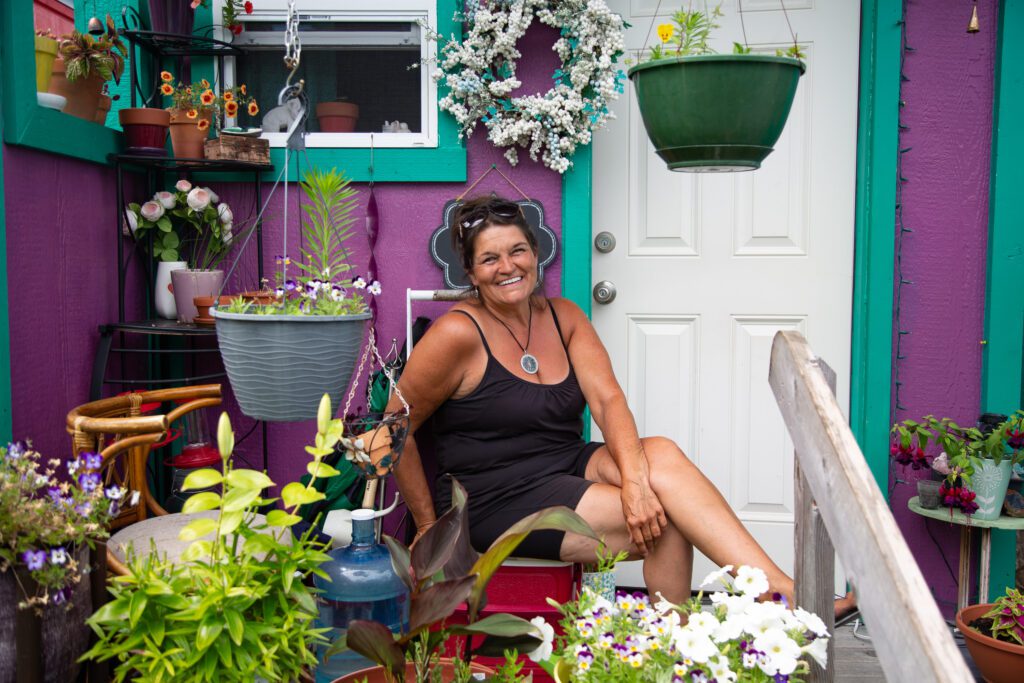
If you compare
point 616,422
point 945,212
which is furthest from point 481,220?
point 945,212

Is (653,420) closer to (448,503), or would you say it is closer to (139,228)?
(448,503)

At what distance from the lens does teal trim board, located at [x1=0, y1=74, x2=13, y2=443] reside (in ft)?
6.74

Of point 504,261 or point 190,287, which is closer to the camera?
point 504,261

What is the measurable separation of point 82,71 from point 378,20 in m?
0.85

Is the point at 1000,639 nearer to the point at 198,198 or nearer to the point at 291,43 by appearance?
the point at 291,43

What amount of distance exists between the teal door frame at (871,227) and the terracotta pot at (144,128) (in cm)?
114

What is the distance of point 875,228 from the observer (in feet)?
9.23

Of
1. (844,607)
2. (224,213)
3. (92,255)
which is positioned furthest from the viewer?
(224,213)

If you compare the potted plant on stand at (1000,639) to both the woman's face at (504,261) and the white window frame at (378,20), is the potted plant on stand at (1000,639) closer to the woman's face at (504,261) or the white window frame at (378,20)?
the woman's face at (504,261)

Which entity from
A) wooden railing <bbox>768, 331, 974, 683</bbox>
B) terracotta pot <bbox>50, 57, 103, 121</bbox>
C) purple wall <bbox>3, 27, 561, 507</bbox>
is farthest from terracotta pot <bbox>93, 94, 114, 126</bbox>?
wooden railing <bbox>768, 331, 974, 683</bbox>

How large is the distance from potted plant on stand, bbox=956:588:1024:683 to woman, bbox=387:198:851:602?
0.82 meters

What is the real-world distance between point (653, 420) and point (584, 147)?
0.88 metres

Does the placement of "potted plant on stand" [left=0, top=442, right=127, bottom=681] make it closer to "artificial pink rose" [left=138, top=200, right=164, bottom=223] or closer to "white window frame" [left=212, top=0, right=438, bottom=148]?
"artificial pink rose" [left=138, top=200, right=164, bottom=223]

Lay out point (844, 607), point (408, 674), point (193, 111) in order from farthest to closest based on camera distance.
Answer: point (193, 111) → point (844, 607) → point (408, 674)
